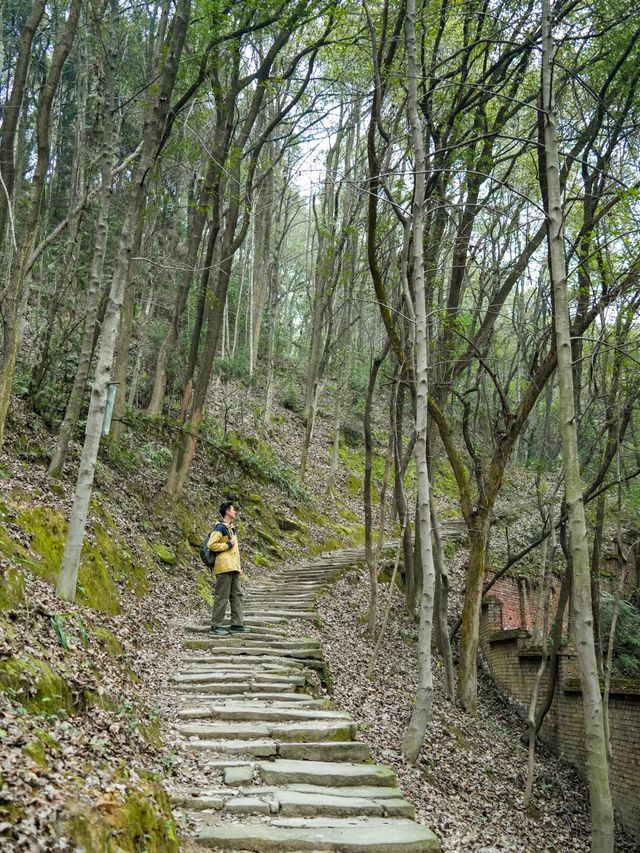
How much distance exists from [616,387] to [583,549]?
565cm

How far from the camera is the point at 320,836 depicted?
458 cm

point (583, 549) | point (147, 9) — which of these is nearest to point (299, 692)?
point (583, 549)

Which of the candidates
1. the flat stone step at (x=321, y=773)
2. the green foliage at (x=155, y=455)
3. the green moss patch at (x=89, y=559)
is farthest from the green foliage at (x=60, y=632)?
the green foliage at (x=155, y=455)

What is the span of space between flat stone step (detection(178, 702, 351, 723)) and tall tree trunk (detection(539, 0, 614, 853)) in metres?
2.33

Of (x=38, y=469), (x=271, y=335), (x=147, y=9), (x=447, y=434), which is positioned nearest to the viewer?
(x=38, y=469)

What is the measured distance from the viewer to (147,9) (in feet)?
48.9

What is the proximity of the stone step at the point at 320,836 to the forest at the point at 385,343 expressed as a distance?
59 cm

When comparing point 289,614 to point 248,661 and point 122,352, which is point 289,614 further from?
point 122,352

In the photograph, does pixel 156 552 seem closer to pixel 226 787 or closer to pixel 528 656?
pixel 226 787

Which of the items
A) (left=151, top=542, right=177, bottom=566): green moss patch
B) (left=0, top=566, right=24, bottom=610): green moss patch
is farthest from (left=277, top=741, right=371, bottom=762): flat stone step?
(left=151, top=542, right=177, bottom=566): green moss patch

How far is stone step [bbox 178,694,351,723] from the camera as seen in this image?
21.7 ft

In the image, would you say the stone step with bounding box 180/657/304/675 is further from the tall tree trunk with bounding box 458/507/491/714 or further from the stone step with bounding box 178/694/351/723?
the tall tree trunk with bounding box 458/507/491/714

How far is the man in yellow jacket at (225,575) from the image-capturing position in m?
9.42

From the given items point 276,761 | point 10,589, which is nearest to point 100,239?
point 10,589
